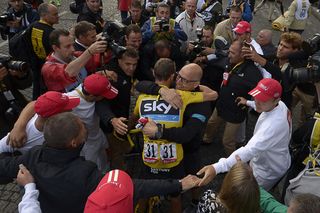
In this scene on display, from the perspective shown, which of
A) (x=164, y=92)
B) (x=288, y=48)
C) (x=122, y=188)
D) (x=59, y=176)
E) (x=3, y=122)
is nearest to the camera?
(x=122, y=188)

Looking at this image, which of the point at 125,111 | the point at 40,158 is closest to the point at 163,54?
the point at 125,111

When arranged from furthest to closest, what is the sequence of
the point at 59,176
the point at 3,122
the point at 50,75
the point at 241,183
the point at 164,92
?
the point at 50,75, the point at 3,122, the point at 164,92, the point at 59,176, the point at 241,183

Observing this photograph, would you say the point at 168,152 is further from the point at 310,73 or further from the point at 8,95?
the point at 8,95

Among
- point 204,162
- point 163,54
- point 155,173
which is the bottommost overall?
point 204,162

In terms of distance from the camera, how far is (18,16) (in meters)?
5.74

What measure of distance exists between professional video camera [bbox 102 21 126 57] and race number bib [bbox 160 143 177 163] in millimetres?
1295

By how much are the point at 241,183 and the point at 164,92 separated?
1.36 m

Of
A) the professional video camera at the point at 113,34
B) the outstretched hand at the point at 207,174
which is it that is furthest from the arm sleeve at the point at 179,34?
the outstretched hand at the point at 207,174

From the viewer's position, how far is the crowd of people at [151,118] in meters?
2.28

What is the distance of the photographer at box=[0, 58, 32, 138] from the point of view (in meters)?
3.52

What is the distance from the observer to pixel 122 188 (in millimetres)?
1749

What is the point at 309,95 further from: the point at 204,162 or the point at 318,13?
the point at 318,13

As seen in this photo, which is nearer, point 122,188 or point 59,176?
point 122,188

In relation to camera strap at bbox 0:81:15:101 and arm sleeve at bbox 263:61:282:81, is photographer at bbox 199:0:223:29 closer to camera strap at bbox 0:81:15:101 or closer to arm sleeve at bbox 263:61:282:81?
arm sleeve at bbox 263:61:282:81
